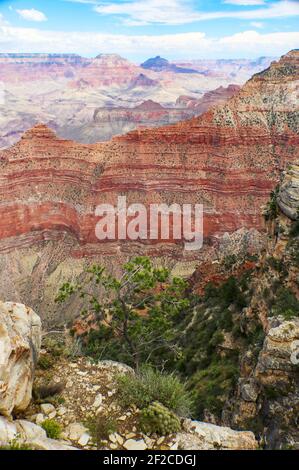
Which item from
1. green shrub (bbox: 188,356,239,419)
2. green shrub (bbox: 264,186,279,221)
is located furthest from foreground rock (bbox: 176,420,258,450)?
green shrub (bbox: 264,186,279,221)

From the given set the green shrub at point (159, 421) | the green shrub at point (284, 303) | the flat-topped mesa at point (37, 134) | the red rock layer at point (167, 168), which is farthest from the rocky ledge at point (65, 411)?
the flat-topped mesa at point (37, 134)

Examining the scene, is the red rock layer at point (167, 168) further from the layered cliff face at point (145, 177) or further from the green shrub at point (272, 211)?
the green shrub at point (272, 211)

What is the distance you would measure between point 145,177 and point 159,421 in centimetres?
6453

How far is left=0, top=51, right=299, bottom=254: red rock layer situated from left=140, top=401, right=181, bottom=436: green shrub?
59.1 meters

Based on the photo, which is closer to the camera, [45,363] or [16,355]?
[16,355]

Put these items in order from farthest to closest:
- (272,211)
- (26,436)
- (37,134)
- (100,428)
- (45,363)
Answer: (37,134) < (272,211) < (45,363) < (100,428) < (26,436)

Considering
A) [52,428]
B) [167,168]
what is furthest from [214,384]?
[167,168]

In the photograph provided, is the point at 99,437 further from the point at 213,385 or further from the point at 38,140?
the point at 38,140

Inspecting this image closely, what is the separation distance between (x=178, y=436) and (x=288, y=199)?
54.6ft

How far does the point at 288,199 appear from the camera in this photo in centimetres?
2288

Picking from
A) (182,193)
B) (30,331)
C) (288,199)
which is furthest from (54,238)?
(30,331)

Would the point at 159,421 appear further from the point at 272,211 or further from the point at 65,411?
the point at 272,211

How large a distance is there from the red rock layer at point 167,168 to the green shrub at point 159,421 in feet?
194

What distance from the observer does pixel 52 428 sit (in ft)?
28.7
